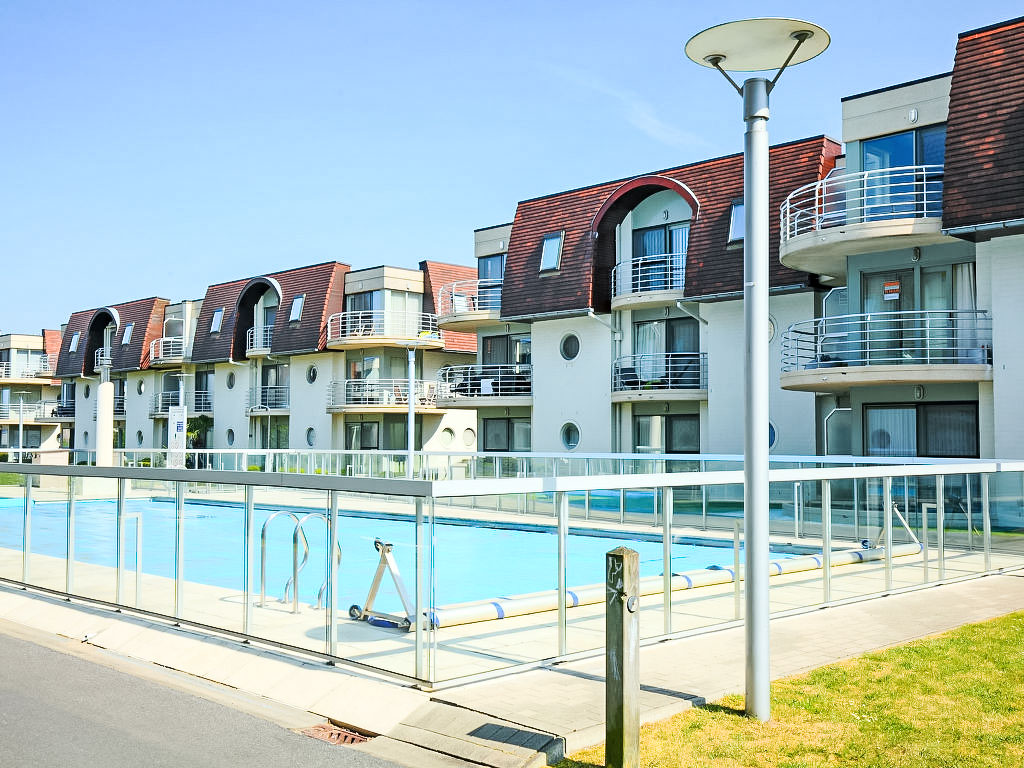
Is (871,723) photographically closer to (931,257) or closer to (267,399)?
(931,257)

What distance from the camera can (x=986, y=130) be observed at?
797 inches

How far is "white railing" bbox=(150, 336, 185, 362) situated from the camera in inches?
2030

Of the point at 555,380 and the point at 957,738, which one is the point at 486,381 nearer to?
the point at 555,380

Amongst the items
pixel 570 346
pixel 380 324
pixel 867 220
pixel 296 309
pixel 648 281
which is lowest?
pixel 570 346

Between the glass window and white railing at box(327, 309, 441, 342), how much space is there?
9626mm

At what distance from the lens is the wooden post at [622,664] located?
231 inches

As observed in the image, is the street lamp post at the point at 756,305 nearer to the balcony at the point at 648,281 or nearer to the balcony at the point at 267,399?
the balcony at the point at 648,281

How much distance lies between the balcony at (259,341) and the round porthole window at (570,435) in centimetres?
1765

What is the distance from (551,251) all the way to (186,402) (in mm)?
26355

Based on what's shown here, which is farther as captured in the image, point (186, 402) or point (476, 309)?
point (186, 402)

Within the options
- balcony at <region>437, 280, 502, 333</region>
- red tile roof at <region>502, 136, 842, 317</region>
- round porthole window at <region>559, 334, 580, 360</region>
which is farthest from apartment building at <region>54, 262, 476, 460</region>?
round porthole window at <region>559, 334, 580, 360</region>

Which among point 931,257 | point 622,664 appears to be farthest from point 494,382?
point 622,664

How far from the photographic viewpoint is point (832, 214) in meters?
22.3

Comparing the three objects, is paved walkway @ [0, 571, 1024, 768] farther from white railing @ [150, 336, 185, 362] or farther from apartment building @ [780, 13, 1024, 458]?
white railing @ [150, 336, 185, 362]
